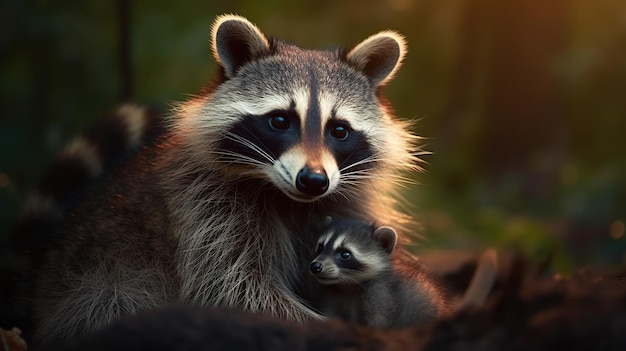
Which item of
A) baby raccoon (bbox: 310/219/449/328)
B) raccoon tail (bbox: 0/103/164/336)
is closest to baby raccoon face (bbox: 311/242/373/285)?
baby raccoon (bbox: 310/219/449/328)

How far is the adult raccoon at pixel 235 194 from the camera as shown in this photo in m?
4.14

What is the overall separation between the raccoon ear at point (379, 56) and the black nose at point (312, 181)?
101 cm

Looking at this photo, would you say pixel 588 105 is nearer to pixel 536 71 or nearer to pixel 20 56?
pixel 536 71

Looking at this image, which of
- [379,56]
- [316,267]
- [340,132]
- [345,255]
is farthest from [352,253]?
[379,56]

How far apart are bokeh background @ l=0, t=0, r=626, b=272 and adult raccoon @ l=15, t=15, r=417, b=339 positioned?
142 cm

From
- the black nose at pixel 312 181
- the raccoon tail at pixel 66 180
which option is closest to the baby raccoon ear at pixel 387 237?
the black nose at pixel 312 181

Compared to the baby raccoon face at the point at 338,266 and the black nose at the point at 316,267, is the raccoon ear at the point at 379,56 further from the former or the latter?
the black nose at the point at 316,267

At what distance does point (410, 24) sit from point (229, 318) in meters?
7.58

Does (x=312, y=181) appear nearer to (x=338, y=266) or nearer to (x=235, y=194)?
(x=338, y=266)

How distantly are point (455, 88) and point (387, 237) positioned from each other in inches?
297

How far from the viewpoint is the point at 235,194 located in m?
4.40

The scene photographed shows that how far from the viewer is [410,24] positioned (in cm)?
968

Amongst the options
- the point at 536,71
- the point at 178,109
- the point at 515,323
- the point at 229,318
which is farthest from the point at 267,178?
the point at 536,71

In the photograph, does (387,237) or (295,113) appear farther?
(387,237)
